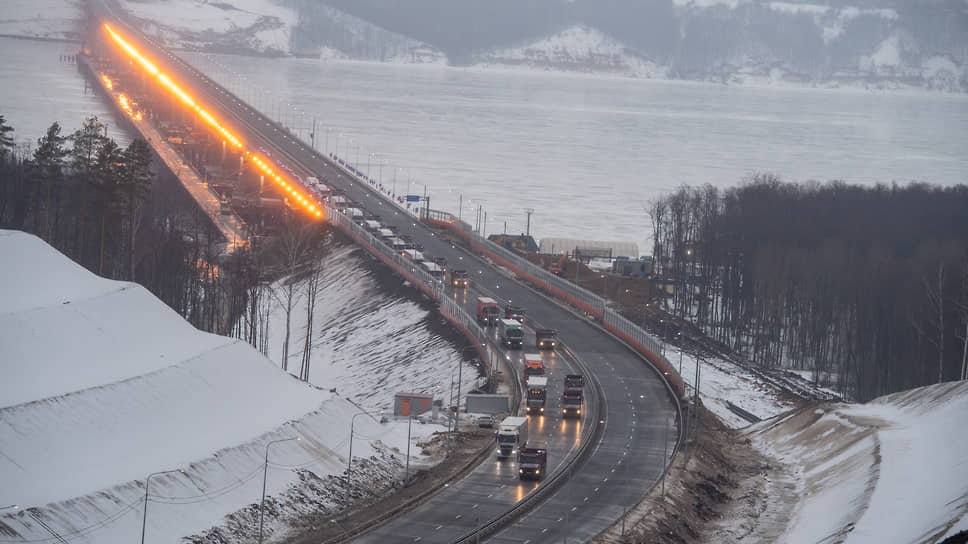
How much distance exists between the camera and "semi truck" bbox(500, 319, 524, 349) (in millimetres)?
67250

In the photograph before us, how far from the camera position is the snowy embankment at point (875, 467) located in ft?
127

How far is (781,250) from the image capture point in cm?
9819

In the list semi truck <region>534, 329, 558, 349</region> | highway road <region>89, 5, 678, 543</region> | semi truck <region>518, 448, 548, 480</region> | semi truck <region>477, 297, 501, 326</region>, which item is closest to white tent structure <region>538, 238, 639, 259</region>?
highway road <region>89, 5, 678, 543</region>

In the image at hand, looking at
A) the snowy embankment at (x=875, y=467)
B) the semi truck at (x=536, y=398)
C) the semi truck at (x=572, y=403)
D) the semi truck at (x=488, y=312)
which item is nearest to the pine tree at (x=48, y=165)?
the semi truck at (x=488, y=312)

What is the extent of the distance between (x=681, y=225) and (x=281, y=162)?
4736 cm

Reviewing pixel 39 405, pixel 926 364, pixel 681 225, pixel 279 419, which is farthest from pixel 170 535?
pixel 681 225

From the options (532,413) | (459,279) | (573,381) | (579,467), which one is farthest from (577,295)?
(579,467)

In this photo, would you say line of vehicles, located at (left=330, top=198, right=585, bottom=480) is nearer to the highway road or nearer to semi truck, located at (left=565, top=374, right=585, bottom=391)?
semi truck, located at (left=565, top=374, right=585, bottom=391)

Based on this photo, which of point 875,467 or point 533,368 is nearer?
point 875,467

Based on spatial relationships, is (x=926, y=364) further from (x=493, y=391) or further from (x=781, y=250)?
(x=493, y=391)

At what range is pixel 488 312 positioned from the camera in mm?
73438

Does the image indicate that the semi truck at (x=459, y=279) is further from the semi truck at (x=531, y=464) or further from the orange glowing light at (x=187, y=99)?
the orange glowing light at (x=187, y=99)

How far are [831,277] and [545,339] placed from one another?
3369 cm

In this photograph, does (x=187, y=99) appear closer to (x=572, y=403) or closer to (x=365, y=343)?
(x=365, y=343)
